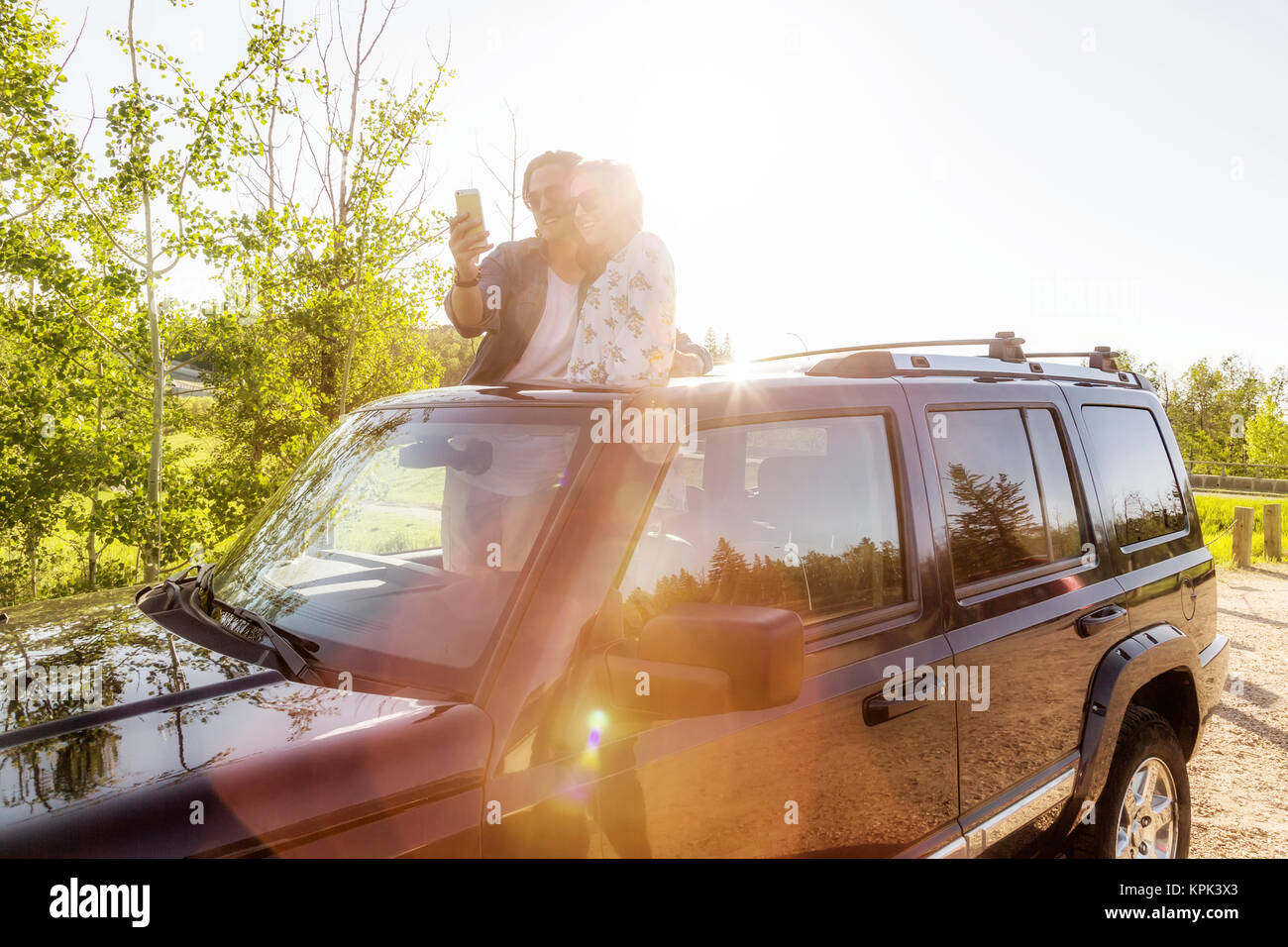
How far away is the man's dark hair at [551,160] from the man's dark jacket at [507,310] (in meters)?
0.29

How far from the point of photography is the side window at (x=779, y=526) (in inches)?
78.3

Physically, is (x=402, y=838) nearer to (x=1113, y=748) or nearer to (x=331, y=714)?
(x=331, y=714)

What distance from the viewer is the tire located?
9.82ft

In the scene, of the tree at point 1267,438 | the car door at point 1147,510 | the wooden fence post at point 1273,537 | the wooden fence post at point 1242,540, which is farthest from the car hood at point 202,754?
the tree at point 1267,438

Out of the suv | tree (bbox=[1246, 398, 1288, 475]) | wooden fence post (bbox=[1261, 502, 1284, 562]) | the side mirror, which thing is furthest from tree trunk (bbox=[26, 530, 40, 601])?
tree (bbox=[1246, 398, 1288, 475])

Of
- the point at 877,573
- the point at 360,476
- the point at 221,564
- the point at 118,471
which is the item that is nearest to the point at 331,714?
the point at 360,476

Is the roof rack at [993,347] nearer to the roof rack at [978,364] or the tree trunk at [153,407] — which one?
the roof rack at [978,364]

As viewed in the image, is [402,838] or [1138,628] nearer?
[402,838]

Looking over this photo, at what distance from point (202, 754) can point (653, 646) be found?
2.56 feet

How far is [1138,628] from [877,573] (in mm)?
1507

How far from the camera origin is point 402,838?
142 centimetres

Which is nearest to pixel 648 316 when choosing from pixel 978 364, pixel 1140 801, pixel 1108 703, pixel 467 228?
pixel 467 228

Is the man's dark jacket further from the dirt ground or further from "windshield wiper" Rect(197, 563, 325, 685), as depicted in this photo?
the dirt ground

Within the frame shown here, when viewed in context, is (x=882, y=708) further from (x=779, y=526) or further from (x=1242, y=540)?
(x=1242, y=540)
